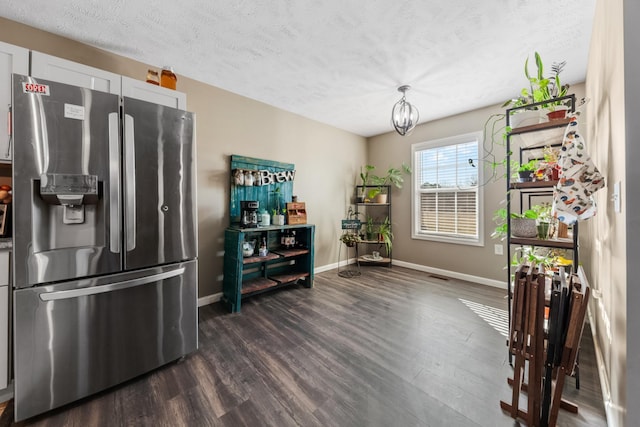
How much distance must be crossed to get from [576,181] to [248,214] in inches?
110

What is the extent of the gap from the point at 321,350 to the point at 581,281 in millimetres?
1719

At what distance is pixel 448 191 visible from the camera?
393 cm

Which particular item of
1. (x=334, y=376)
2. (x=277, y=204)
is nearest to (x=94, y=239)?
(x=334, y=376)

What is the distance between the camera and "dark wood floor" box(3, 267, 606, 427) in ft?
4.43

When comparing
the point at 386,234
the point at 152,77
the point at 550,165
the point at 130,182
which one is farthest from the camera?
the point at 386,234

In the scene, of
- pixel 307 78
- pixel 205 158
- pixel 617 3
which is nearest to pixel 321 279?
pixel 205 158

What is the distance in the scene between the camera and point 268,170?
337 cm

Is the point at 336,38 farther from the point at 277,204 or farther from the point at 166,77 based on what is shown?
the point at 277,204

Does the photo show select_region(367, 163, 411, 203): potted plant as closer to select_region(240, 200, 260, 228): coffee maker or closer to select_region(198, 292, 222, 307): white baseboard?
select_region(240, 200, 260, 228): coffee maker

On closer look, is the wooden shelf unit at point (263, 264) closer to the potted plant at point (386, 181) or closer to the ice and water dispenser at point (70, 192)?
the ice and water dispenser at point (70, 192)

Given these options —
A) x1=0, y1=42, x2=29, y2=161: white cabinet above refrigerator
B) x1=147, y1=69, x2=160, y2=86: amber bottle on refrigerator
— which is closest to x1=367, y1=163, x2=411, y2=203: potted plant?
x1=147, y1=69, x2=160, y2=86: amber bottle on refrigerator

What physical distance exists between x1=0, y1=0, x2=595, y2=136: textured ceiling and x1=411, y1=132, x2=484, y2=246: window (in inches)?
37.3

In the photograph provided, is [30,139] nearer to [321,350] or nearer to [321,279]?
[321,350]

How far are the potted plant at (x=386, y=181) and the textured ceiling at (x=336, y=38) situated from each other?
1.59 meters
